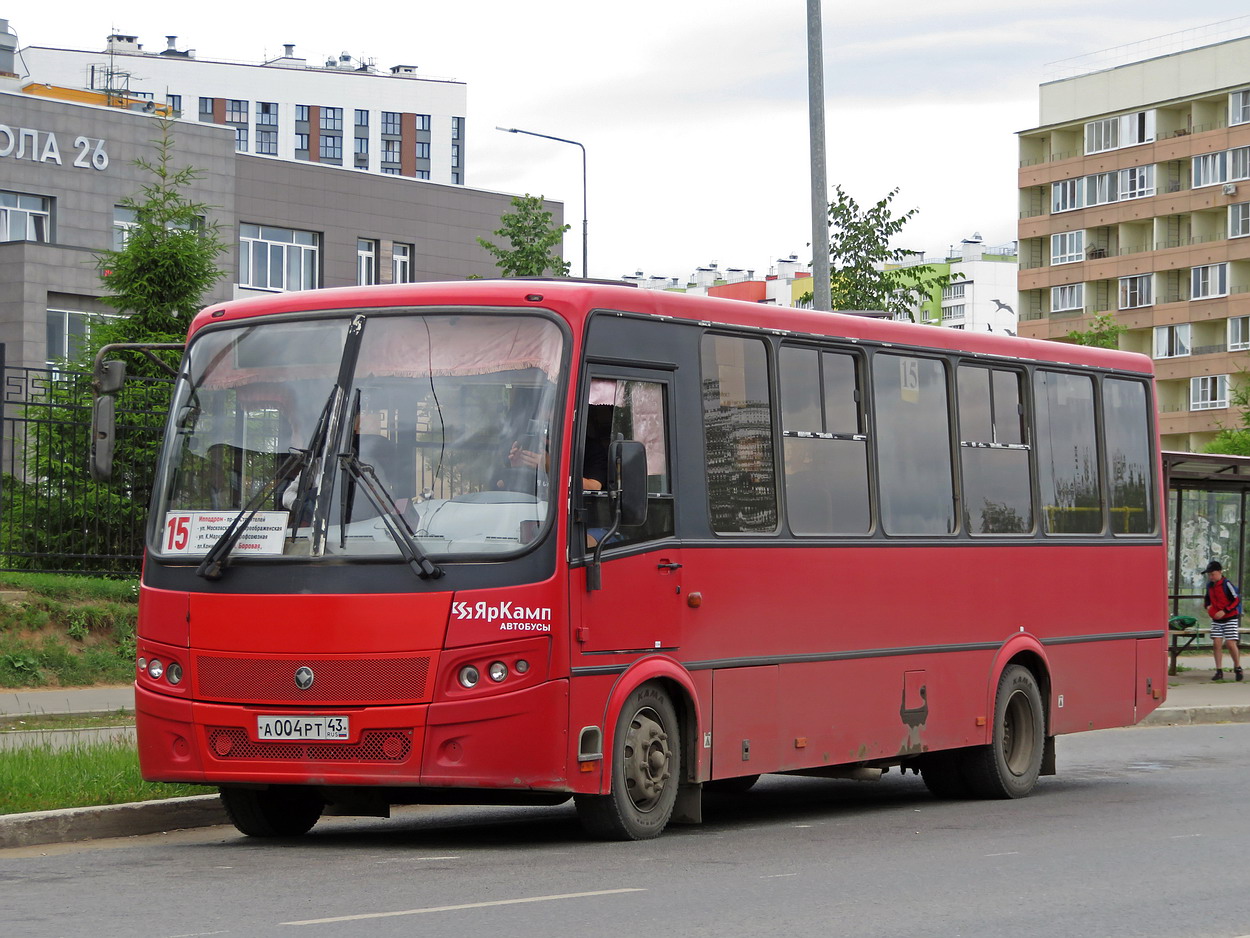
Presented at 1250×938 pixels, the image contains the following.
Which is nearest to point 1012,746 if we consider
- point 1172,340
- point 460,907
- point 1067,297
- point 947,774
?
point 947,774

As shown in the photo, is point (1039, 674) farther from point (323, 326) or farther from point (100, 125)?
point (100, 125)

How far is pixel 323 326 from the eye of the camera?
10664 millimetres

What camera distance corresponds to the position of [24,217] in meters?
59.7

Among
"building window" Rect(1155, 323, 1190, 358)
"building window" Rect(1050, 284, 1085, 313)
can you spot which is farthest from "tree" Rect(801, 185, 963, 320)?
"building window" Rect(1050, 284, 1085, 313)

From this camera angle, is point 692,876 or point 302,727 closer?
point 692,876

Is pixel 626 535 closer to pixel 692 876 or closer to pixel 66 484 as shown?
pixel 692 876

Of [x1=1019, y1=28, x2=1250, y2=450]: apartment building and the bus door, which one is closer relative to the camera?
the bus door

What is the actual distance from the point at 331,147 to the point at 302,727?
114m

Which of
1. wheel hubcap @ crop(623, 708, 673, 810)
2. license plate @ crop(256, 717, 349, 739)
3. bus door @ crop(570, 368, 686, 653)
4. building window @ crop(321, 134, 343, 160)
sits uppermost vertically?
building window @ crop(321, 134, 343, 160)

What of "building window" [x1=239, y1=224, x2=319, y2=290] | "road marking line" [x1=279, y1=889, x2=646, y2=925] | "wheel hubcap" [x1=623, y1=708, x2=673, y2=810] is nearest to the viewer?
"road marking line" [x1=279, y1=889, x2=646, y2=925]

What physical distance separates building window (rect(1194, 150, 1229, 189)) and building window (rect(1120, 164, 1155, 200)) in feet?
10.4

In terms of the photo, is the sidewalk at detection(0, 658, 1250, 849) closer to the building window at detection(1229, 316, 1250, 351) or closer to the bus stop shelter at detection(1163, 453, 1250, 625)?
the bus stop shelter at detection(1163, 453, 1250, 625)

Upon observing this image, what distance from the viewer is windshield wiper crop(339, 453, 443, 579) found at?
9.98 m

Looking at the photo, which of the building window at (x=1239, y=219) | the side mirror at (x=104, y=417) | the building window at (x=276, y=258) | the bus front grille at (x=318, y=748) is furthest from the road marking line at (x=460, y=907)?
the building window at (x=1239, y=219)
